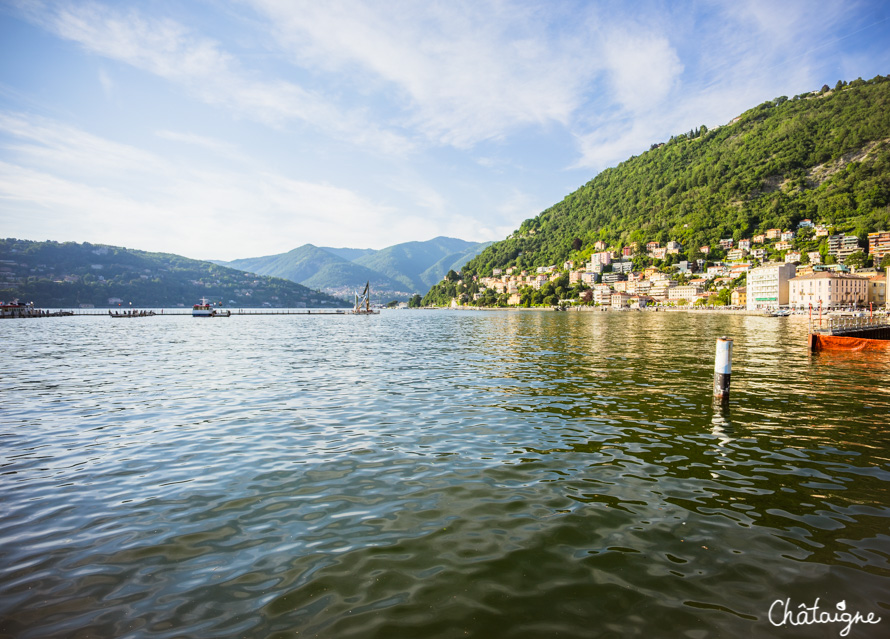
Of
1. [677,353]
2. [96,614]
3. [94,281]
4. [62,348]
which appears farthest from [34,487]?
[94,281]

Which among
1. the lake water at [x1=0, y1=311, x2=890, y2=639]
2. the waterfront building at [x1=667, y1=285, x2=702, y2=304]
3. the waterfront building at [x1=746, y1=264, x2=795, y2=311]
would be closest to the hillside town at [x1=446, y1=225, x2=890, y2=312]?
the waterfront building at [x1=746, y1=264, x2=795, y2=311]

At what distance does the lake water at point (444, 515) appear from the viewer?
461 centimetres

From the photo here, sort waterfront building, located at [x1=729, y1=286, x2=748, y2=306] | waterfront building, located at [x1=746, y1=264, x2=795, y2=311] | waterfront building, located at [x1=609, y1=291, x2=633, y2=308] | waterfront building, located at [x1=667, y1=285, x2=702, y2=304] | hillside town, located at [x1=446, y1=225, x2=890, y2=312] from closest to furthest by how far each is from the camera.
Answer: hillside town, located at [x1=446, y1=225, x2=890, y2=312] → waterfront building, located at [x1=746, y1=264, x2=795, y2=311] → waterfront building, located at [x1=729, y1=286, x2=748, y2=306] → waterfront building, located at [x1=667, y1=285, x2=702, y2=304] → waterfront building, located at [x1=609, y1=291, x2=633, y2=308]

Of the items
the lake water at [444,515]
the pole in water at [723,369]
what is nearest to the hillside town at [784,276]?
the pole in water at [723,369]

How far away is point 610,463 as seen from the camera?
9.03 metres

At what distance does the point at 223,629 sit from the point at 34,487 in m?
6.79

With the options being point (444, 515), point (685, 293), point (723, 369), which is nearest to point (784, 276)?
point (685, 293)

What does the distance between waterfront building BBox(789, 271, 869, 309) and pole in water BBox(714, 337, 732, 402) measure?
134 meters

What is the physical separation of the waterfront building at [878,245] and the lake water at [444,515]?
181m

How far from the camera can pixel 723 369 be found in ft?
46.2

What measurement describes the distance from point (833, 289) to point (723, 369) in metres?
142

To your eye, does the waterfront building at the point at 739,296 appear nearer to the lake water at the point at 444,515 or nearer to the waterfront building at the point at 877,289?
the waterfront building at the point at 877,289

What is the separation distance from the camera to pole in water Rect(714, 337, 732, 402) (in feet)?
45.2

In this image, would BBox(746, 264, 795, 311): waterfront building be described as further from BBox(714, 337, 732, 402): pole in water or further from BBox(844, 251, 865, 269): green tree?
BBox(714, 337, 732, 402): pole in water
